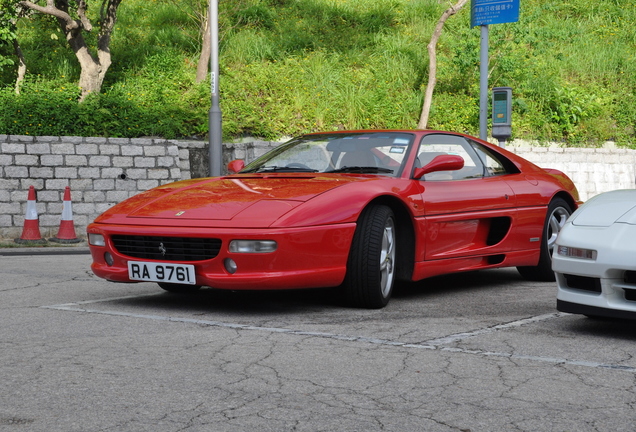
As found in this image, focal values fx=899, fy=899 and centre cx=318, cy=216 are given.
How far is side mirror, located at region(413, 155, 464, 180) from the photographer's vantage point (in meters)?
6.36

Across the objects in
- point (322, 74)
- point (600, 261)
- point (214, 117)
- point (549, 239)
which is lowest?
point (549, 239)

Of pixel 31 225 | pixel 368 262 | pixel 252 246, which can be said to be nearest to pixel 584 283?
pixel 368 262

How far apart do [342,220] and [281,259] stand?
497 millimetres

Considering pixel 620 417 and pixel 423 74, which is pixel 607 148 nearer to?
pixel 423 74

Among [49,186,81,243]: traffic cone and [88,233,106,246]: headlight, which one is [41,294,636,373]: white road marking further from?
[49,186,81,243]: traffic cone

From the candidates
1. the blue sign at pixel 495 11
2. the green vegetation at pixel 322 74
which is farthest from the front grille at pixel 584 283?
the green vegetation at pixel 322 74

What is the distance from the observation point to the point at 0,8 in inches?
563

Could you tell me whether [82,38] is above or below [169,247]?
above

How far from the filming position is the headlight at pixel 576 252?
5086mm

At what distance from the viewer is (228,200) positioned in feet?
19.1

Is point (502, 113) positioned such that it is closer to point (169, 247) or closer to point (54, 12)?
point (54, 12)

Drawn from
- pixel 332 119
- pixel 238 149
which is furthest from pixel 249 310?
pixel 332 119

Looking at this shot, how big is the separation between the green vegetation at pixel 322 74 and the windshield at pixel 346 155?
25.6ft

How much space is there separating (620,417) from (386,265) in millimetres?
2738
